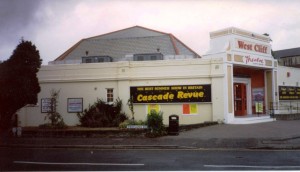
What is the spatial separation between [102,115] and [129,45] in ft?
36.8

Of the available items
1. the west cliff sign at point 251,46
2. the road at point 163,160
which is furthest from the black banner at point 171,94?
the road at point 163,160

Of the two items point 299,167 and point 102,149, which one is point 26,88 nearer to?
point 102,149

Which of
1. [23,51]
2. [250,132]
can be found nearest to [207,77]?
[250,132]

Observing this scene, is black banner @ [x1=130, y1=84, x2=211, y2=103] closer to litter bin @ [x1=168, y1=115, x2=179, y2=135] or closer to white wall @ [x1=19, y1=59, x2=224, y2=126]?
white wall @ [x1=19, y1=59, x2=224, y2=126]

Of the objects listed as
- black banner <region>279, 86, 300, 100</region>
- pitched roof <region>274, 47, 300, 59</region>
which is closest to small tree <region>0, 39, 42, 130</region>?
black banner <region>279, 86, 300, 100</region>

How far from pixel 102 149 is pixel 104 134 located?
4.13 m

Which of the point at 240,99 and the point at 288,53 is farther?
the point at 288,53

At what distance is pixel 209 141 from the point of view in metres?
14.8

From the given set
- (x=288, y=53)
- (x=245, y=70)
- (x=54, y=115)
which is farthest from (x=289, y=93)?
(x=288, y=53)

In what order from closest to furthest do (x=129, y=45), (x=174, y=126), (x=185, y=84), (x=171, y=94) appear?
1. (x=174, y=126)
2. (x=185, y=84)
3. (x=171, y=94)
4. (x=129, y=45)

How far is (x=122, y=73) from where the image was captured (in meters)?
22.6

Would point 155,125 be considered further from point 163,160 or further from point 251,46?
point 251,46

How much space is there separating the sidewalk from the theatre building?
11.8 ft

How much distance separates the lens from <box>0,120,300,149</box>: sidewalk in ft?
45.5
